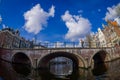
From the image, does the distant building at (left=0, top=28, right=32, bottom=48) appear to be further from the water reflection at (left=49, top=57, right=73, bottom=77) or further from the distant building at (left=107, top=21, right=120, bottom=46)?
the distant building at (left=107, top=21, right=120, bottom=46)

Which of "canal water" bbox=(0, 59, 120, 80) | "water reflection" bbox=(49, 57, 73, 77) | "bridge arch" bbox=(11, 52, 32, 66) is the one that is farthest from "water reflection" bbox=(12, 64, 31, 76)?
"water reflection" bbox=(49, 57, 73, 77)

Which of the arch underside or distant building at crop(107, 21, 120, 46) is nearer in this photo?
the arch underside

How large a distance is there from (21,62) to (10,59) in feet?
23.9

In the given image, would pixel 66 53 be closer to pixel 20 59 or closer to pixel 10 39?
pixel 20 59

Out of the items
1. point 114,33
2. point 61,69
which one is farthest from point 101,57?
point 114,33

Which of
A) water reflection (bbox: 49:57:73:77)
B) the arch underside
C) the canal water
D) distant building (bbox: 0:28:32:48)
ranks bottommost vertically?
water reflection (bbox: 49:57:73:77)

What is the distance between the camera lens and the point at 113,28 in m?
53.5

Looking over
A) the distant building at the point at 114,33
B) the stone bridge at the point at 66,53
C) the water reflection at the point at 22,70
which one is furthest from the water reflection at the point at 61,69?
the distant building at the point at 114,33

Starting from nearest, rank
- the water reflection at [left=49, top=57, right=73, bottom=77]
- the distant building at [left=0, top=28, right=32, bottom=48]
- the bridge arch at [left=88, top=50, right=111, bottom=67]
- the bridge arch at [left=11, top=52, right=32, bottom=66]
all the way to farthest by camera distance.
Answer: the water reflection at [left=49, top=57, right=73, bottom=77] < the bridge arch at [left=88, top=50, right=111, bottom=67] < the bridge arch at [left=11, top=52, right=32, bottom=66] < the distant building at [left=0, top=28, right=32, bottom=48]

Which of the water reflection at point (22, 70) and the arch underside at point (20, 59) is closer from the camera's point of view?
the water reflection at point (22, 70)

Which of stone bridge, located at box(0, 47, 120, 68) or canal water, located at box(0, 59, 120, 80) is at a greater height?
stone bridge, located at box(0, 47, 120, 68)

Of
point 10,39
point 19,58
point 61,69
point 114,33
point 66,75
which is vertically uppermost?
point 114,33

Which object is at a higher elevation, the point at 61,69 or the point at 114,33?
the point at 114,33

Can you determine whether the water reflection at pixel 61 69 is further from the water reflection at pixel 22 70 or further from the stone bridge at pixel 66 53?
the water reflection at pixel 22 70
